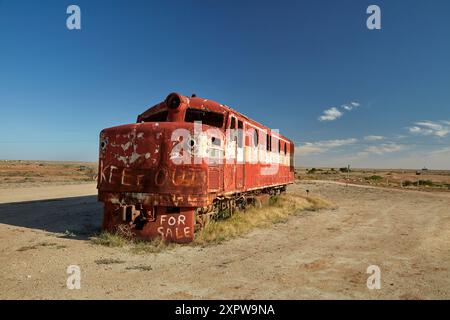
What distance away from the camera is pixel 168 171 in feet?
25.1

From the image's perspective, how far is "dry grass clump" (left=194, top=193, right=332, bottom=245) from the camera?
28.0ft

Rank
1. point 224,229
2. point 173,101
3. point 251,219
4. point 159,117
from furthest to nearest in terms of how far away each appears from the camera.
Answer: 1. point 251,219
2. point 159,117
3. point 224,229
4. point 173,101

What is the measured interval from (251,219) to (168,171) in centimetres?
444

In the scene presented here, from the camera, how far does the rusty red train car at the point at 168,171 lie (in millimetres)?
7613

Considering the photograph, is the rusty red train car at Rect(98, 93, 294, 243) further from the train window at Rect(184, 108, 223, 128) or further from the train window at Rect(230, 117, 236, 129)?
the train window at Rect(230, 117, 236, 129)

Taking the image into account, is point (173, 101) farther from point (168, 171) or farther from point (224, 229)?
point (224, 229)

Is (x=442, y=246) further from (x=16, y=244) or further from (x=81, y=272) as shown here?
(x=16, y=244)

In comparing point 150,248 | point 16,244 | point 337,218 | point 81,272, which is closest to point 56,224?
point 16,244

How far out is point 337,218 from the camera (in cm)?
1344

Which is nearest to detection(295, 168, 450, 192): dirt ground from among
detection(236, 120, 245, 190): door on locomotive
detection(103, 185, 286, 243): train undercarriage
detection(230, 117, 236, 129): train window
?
detection(236, 120, 245, 190): door on locomotive
